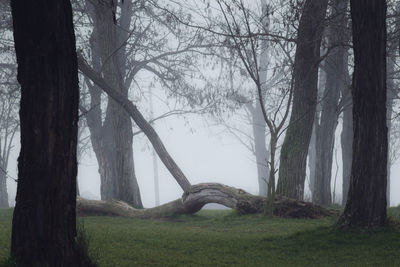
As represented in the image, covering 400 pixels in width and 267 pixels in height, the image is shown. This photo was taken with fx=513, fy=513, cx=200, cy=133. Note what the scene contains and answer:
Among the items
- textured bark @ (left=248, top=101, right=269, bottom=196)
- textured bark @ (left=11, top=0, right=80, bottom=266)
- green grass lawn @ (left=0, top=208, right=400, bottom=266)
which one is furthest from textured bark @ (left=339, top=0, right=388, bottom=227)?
textured bark @ (left=248, top=101, right=269, bottom=196)

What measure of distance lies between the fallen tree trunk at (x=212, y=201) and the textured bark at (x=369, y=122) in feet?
13.3

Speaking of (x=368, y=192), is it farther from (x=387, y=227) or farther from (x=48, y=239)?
(x=48, y=239)

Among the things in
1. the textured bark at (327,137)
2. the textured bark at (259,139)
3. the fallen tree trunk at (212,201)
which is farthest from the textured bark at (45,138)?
the textured bark at (259,139)

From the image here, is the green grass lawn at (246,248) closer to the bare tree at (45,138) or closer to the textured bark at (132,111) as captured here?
the bare tree at (45,138)

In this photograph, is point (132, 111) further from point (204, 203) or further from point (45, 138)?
point (45, 138)

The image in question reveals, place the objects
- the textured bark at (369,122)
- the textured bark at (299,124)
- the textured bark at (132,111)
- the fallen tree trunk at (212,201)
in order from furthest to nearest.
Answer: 1. the textured bark at (132,111)
2. the textured bark at (299,124)
3. the fallen tree trunk at (212,201)
4. the textured bark at (369,122)

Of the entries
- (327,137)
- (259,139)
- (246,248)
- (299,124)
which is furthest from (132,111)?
(259,139)

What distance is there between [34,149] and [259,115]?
32.1 metres

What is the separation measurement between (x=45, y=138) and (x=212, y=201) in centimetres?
956

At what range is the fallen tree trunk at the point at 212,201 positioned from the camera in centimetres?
1298

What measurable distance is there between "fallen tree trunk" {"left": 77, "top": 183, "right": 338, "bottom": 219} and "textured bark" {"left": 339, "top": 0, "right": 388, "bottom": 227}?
4054 mm

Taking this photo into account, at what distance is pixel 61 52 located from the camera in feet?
17.2

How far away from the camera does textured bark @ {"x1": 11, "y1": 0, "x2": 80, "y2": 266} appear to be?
5.12 m

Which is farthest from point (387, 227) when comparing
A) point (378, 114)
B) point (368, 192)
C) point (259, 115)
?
point (259, 115)
